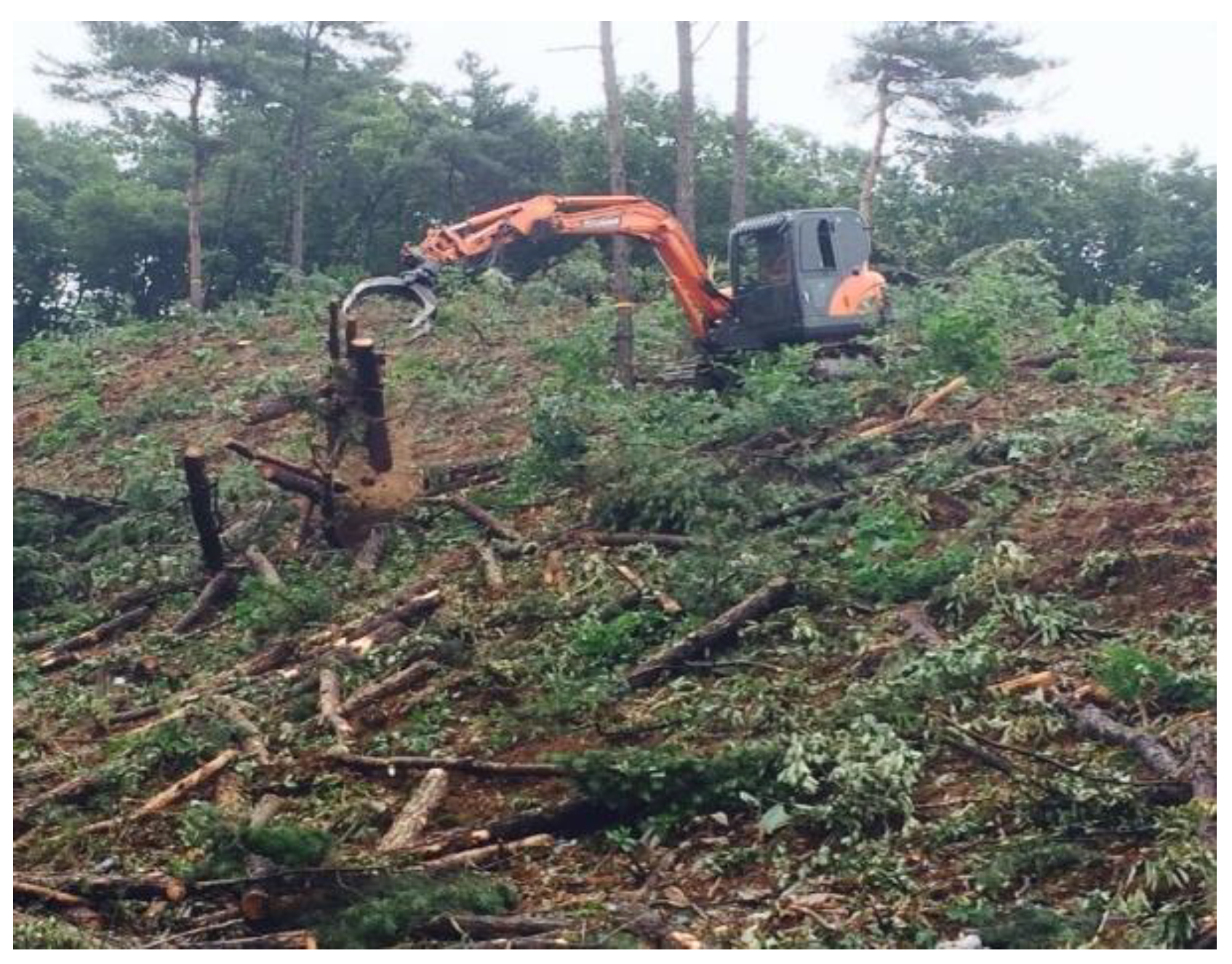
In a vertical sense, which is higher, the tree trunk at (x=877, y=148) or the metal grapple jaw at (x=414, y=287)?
the tree trunk at (x=877, y=148)

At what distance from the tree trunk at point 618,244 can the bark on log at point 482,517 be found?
3774mm

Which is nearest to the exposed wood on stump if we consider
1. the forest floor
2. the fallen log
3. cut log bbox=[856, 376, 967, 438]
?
the forest floor

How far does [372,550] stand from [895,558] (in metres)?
4.15

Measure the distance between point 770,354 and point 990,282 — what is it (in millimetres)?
3441

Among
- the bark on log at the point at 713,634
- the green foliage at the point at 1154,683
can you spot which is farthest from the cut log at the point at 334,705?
the green foliage at the point at 1154,683

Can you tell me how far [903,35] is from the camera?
25000 mm

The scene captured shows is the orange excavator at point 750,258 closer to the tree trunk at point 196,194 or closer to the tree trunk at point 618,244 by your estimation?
the tree trunk at point 618,244

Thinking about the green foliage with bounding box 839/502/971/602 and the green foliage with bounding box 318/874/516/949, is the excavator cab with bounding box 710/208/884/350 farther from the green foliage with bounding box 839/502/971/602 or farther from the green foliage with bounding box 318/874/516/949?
the green foliage with bounding box 318/874/516/949

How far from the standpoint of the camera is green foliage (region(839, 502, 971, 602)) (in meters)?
9.80

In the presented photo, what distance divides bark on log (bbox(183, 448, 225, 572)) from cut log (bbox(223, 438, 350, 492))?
0.27 m

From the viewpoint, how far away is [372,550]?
12164 millimetres

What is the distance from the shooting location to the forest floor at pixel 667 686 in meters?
6.43

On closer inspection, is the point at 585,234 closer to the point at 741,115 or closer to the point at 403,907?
the point at 741,115

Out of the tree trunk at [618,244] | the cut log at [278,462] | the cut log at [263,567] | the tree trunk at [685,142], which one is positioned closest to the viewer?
the cut log at [263,567]
